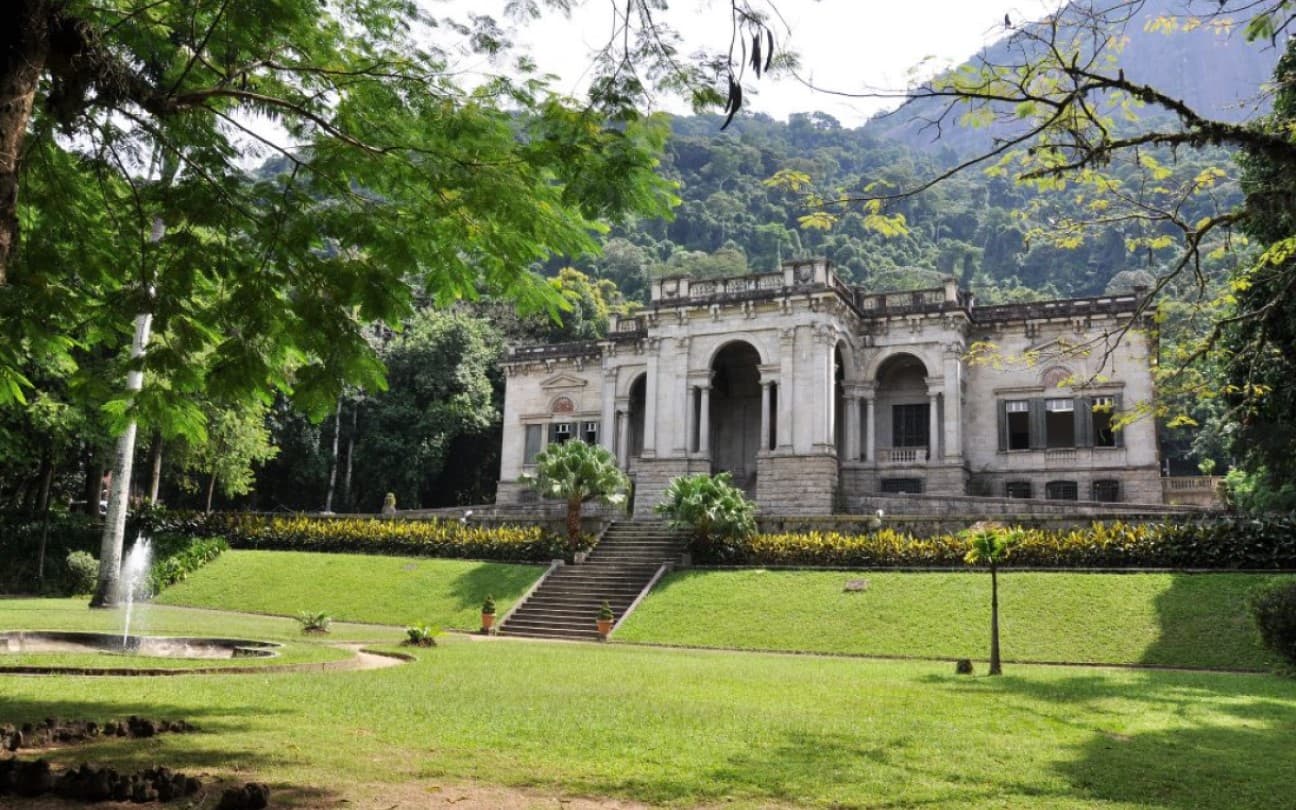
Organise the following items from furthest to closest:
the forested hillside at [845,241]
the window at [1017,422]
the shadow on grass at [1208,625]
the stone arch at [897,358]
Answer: the forested hillside at [845,241] → the stone arch at [897,358] → the window at [1017,422] → the shadow on grass at [1208,625]

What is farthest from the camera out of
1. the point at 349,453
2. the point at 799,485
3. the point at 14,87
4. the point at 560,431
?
the point at 349,453

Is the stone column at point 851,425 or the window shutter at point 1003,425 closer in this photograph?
the window shutter at point 1003,425

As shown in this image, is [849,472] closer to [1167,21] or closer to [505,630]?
[505,630]

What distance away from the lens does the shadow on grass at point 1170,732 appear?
6184mm

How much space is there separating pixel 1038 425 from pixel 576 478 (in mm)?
16530

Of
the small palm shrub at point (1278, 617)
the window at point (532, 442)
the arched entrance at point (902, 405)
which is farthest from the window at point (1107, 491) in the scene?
the window at point (532, 442)

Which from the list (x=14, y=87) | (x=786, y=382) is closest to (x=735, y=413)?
(x=786, y=382)

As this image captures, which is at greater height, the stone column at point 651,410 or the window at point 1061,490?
the stone column at point 651,410

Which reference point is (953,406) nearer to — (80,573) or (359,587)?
(359,587)

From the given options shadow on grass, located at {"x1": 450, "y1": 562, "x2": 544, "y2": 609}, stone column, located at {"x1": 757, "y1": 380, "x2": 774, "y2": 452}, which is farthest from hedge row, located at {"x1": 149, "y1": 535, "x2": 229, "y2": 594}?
stone column, located at {"x1": 757, "y1": 380, "x2": 774, "y2": 452}

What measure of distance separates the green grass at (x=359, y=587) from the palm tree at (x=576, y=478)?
2.11m

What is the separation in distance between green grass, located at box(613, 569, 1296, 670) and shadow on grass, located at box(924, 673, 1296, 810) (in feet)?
9.23

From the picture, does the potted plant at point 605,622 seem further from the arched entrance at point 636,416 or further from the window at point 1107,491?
the window at point 1107,491

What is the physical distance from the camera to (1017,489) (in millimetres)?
32469
